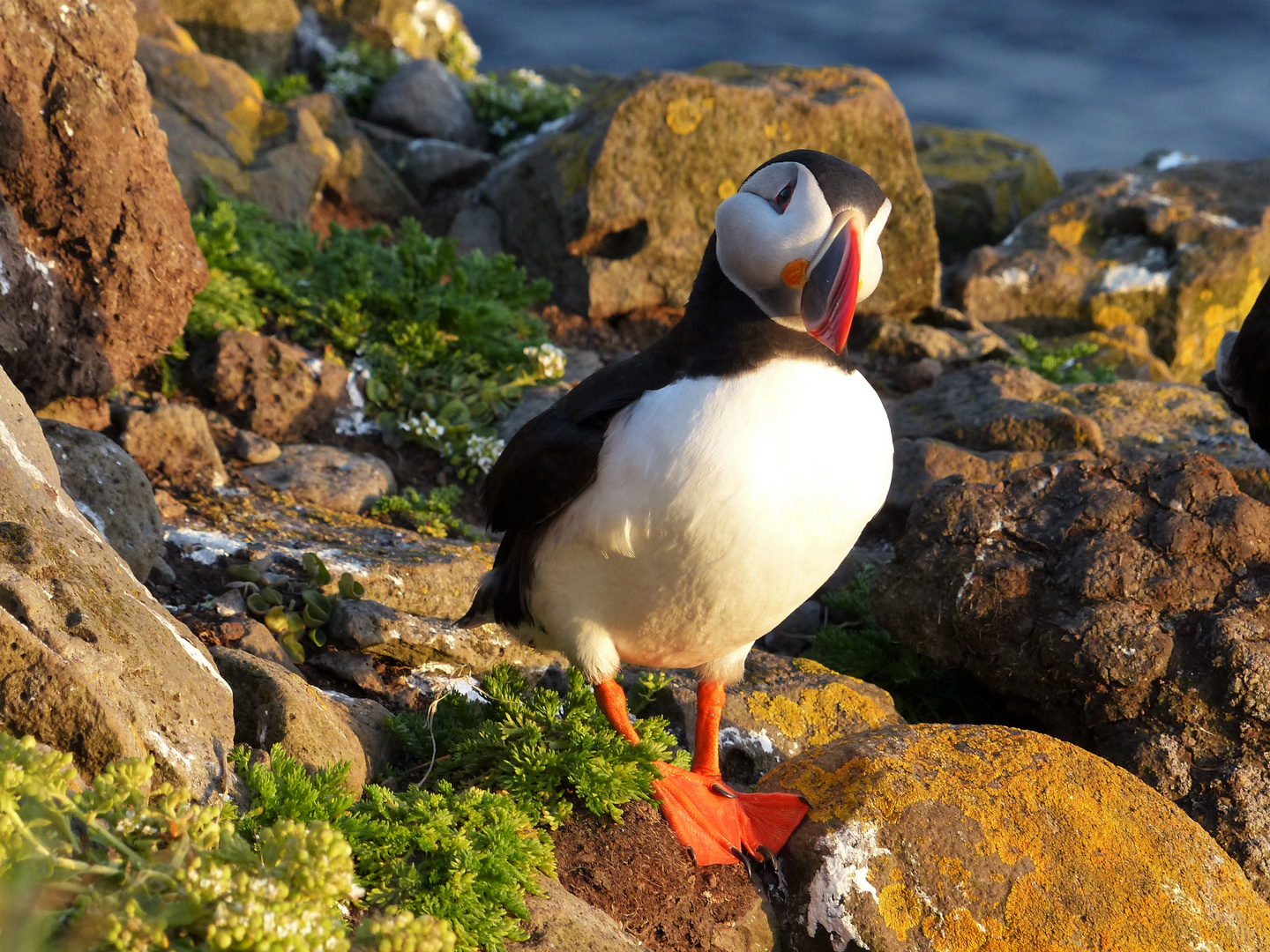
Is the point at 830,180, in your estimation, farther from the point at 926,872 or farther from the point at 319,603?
the point at 319,603

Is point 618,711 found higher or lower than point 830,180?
lower

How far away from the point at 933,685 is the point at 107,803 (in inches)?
153

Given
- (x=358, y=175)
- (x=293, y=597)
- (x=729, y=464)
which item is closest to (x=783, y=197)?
(x=729, y=464)

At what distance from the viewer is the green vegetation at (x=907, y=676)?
5027mm

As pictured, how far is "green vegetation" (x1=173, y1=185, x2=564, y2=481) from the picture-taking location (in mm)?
6410

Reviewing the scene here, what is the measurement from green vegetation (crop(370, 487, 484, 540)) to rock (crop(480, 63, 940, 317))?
2.86 meters

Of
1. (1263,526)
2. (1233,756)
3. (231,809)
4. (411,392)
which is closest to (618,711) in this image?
(231,809)

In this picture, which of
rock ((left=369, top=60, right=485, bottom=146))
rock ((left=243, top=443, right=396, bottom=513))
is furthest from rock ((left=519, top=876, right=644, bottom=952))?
rock ((left=369, top=60, right=485, bottom=146))

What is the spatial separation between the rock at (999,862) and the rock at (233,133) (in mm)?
A: 6043

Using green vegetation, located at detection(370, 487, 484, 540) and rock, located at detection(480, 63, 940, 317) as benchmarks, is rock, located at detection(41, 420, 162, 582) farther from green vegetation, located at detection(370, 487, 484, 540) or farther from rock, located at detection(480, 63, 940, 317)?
rock, located at detection(480, 63, 940, 317)

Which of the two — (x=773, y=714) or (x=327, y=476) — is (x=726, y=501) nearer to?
(x=773, y=714)

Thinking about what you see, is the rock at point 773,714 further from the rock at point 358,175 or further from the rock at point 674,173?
the rock at point 358,175

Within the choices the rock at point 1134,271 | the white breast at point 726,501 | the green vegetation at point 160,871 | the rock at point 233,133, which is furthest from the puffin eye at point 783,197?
the rock at point 1134,271

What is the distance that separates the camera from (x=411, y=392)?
21.8 feet
